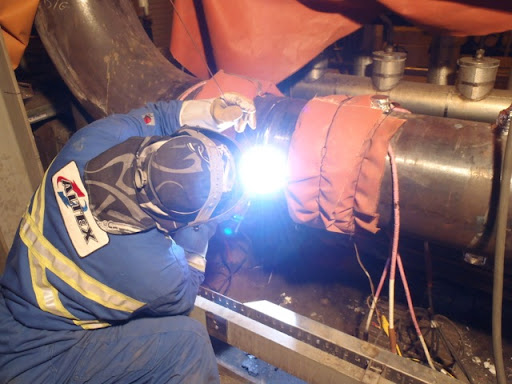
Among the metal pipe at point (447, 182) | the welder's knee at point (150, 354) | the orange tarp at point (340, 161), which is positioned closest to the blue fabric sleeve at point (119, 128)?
the orange tarp at point (340, 161)

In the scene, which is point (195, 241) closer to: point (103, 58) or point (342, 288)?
point (103, 58)

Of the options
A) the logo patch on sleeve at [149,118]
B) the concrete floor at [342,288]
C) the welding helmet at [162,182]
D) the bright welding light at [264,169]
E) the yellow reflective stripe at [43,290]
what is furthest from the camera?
the concrete floor at [342,288]

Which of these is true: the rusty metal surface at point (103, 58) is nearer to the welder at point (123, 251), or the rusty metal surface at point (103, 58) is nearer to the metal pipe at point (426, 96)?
the welder at point (123, 251)

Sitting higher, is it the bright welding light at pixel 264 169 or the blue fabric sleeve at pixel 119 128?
the blue fabric sleeve at pixel 119 128

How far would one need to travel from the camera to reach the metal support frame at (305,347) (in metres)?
1.42

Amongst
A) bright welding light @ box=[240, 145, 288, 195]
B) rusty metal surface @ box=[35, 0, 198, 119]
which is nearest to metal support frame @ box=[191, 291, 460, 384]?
bright welding light @ box=[240, 145, 288, 195]

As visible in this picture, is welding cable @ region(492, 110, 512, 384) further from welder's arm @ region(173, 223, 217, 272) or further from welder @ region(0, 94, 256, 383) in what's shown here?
welder's arm @ region(173, 223, 217, 272)

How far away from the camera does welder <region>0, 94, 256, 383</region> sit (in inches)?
51.9

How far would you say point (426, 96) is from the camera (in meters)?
2.09

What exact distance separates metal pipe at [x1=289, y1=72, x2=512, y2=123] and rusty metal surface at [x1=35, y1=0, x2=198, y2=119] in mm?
831

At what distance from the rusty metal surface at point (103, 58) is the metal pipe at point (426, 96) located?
0.83m

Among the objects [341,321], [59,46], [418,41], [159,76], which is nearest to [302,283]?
[341,321]

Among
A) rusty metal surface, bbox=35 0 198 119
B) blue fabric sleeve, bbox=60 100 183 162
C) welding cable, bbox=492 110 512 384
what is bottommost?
welding cable, bbox=492 110 512 384

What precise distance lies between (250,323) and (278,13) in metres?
1.65
